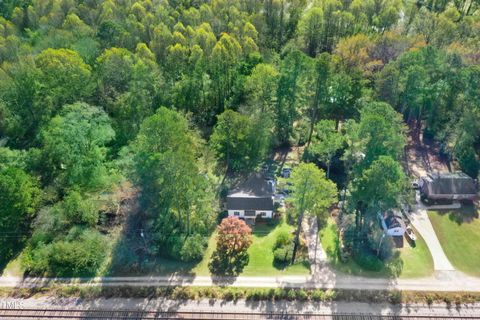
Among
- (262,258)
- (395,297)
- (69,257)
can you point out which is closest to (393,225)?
(395,297)

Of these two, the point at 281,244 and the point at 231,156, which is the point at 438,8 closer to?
the point at 231,156

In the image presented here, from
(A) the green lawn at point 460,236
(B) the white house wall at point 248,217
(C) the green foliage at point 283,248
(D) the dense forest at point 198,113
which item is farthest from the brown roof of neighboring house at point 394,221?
(B) the white house wall at point 248,217

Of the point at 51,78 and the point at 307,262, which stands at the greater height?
the point at 51,78

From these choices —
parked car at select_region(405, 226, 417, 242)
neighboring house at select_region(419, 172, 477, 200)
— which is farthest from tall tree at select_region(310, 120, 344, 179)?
neighboring house at select_region(419, 172, 477, 200)

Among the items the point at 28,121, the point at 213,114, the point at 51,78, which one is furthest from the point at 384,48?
the point at 28,121

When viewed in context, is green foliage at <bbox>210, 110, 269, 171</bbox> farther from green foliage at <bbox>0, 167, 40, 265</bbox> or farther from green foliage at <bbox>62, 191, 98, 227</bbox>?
green foliage at <bbox>0, 167, 40, 265</bbox>

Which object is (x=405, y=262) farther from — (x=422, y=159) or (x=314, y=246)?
(x=422, y=159)

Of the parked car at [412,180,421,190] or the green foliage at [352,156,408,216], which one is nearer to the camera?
the green foliage at [352,156,408,216]
